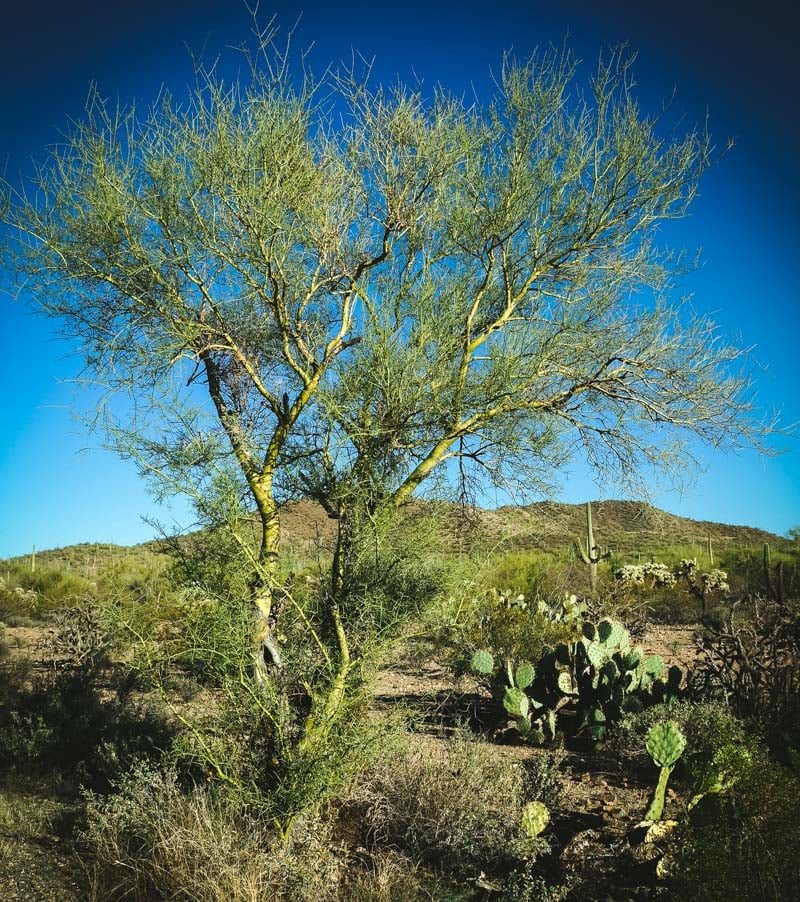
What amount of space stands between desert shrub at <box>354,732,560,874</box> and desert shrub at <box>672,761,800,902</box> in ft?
3.77

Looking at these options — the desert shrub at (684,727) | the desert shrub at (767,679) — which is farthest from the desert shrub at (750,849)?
the desert shrub at (767,679)

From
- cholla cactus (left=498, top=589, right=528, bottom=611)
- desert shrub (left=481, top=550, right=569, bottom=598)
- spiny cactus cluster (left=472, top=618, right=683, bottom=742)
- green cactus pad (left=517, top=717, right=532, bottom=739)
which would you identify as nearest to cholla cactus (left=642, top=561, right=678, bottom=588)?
desert shrub (left=481, top=550, right=569, bottom=598)

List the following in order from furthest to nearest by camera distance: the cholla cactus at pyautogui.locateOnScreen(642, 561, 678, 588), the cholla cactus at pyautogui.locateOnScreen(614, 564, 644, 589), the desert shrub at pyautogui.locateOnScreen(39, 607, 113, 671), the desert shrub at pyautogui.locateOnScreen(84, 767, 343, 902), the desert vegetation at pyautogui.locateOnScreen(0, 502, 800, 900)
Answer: the cholla cactus at pyautogui.locateOnScreen(642, 561, 678, 588)
the cholla cactus at pyautogui.locateOnScreen(614, 564, 644, 589)
the desert shrub at pyautogui.locateOnScreen(39, 607, 113, 671)
the desert vegetation at pyautogui.locateOnScreen(0, 502, 800, 900)
the desert shrub at pyautogui.locateOnScreen(84, 767, 343, 902)

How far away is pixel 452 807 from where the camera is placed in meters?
5.44

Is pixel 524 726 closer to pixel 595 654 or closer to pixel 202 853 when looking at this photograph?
pixel 595 654

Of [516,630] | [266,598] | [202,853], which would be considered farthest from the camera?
[516,630]

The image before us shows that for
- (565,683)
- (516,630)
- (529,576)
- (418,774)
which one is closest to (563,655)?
(565,683)

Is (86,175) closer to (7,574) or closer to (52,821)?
(52,821)

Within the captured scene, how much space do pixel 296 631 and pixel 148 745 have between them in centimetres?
235

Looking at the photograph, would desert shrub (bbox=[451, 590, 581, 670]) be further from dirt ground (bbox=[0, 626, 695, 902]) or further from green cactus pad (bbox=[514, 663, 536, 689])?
green cactus pad (bbox=[514, 663, 536, 689])

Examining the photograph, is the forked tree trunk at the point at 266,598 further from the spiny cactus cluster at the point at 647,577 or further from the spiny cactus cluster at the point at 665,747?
the spiny cactus cluster at the point at 647,577

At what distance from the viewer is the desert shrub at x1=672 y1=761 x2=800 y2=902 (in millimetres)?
3689

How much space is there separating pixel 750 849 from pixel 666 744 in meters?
1.72

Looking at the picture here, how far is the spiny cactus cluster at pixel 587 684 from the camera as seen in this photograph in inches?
310
